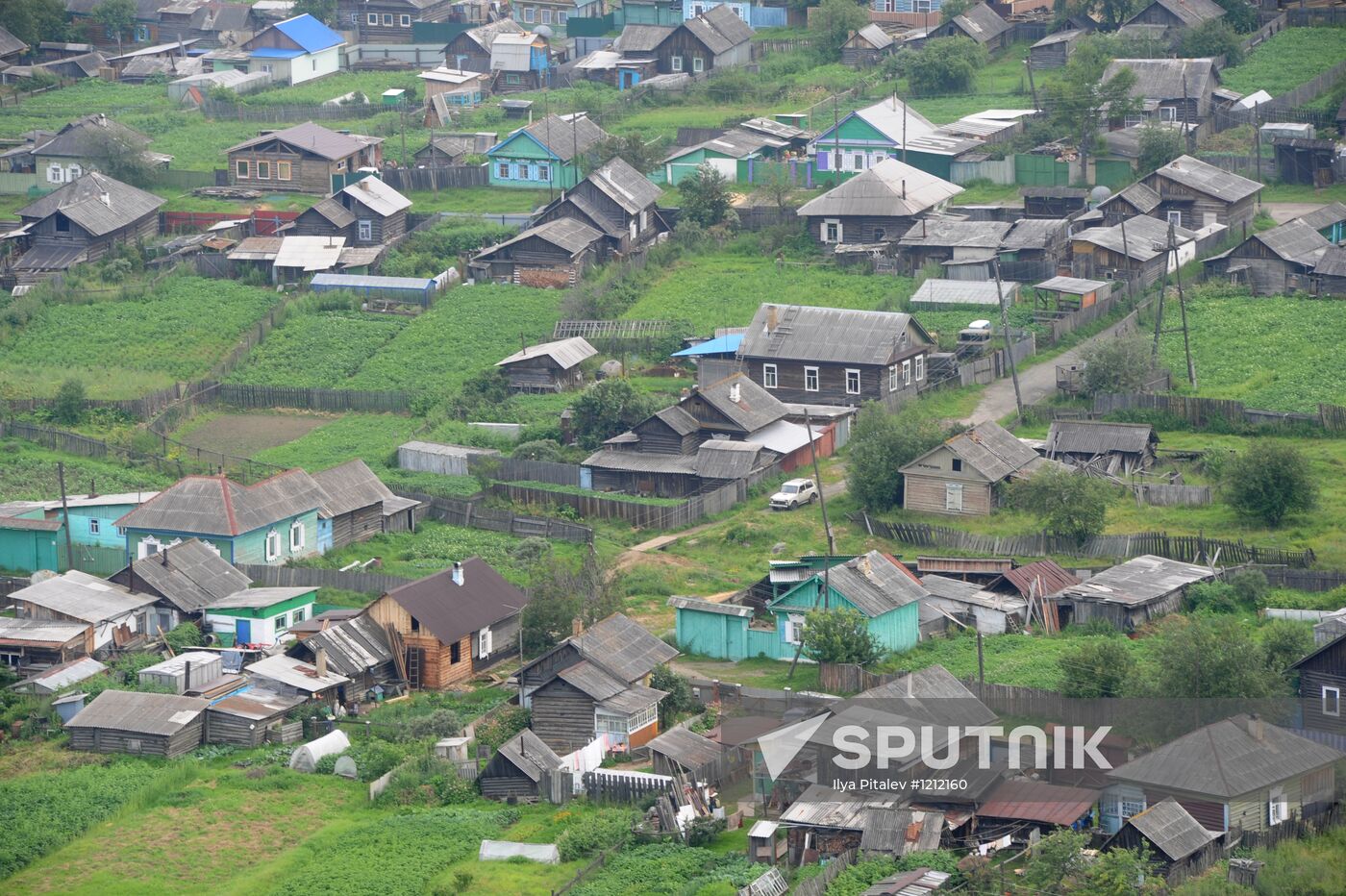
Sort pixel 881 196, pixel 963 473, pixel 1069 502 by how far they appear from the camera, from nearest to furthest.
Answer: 1. pixel 1069 502
2. pixel 963 473
3. pixel 881 196

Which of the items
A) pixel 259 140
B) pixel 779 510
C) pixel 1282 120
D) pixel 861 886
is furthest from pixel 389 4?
pixel 861 886

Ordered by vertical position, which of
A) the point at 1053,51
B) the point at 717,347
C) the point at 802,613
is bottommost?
the point at 717,347

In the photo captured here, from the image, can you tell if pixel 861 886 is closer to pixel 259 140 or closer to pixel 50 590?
pixel 50 590

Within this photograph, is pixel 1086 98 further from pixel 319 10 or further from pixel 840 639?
pixel 319 10

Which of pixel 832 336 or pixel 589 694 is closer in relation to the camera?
pixel 589 694

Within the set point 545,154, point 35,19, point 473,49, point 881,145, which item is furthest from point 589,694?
point 35,19

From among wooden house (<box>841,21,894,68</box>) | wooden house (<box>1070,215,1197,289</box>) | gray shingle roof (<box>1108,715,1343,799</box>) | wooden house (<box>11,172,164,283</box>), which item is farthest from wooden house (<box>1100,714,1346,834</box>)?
wooden house (<box>841,21,894,68</box>)

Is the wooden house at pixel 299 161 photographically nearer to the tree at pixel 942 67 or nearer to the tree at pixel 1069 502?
the tree at pixel 942 67
